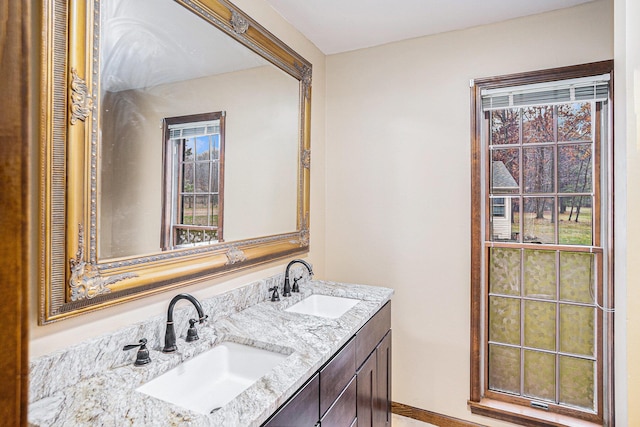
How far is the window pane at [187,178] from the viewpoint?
1522 millimetres

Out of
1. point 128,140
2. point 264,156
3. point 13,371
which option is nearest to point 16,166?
point 13,371

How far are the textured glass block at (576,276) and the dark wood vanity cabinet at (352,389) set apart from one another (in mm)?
1101

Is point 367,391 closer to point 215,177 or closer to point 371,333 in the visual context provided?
point 371,333

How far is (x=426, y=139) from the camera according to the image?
2.42 metres

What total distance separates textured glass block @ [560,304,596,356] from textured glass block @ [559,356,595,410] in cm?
7

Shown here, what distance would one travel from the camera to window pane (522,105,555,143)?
2156mm

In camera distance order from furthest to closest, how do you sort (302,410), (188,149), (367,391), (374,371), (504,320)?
1. (504,320)
2. (374,371)
3. (367,391)
4. (188,149)
5. (302,410)

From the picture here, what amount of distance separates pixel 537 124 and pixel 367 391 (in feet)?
6.27

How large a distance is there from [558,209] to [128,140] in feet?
7.77

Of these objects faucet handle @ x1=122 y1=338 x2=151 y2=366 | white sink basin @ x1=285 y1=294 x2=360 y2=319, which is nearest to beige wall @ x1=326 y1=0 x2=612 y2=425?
white sink basin @ x1=285 y1=294 x2=360 y2=319

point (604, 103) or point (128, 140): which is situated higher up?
point (604, 103)

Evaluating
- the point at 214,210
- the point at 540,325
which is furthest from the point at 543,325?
the point at 214,210

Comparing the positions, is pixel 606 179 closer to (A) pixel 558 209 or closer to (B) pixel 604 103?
(A) pixel 558 209

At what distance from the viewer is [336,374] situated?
1.44 metres
